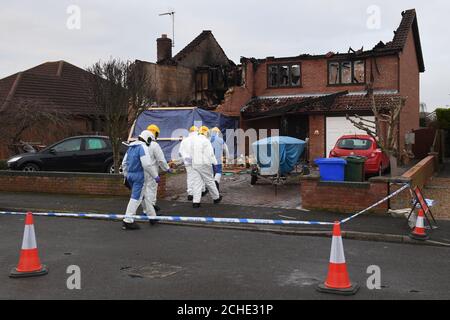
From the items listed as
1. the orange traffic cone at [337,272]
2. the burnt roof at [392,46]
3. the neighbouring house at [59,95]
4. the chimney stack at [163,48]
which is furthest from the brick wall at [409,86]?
the orange traffic cone at [337,272]

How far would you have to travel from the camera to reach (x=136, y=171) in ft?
32.0

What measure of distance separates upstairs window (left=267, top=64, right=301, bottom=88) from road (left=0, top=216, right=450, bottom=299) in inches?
699

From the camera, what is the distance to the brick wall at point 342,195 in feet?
36.5

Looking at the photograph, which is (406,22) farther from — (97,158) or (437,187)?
(97,158)

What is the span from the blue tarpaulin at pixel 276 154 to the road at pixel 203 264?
5.72 m

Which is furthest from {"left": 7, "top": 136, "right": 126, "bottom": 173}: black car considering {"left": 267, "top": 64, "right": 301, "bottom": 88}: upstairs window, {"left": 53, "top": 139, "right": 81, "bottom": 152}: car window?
{"left": 267, "top": 64, "right": 301, "bottom": 88}: upstairs window

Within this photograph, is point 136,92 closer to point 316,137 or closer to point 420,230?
point 316,137

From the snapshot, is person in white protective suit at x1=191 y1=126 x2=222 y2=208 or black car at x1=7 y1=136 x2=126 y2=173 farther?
black car at x1=7 y1=136 x2=126 y2=173

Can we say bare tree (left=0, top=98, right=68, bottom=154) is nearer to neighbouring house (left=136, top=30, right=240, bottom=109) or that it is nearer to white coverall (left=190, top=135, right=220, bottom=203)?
neighbouring house (left=136, top=30, right=240, bottom=109)

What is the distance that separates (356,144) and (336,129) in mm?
6675

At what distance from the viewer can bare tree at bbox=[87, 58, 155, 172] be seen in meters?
16.3

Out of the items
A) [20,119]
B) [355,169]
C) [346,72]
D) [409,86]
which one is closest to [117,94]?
[20,119]
